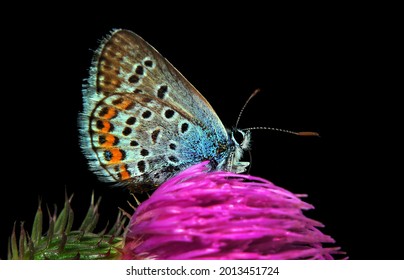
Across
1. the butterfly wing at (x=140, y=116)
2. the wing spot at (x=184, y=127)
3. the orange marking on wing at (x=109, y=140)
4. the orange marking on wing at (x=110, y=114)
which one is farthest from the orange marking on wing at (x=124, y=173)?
the wing spot at (x=184, y=127)

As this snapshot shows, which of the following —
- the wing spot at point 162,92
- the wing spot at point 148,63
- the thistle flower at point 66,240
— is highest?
the wing spot at point 148,63

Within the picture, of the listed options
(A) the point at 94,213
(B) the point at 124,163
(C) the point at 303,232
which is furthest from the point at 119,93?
(C) the point at 303,232

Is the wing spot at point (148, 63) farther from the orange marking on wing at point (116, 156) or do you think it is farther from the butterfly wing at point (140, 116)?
the orange marking on wing at point (116, 156)

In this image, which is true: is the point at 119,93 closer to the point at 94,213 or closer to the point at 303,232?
the point at 94,213

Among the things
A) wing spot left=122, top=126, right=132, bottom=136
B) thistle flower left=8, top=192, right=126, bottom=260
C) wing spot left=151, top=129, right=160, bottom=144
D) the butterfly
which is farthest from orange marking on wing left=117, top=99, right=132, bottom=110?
thistle flower left=8, top=192, right=126, bottom=260

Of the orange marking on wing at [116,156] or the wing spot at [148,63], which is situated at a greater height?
the wing spot at [148,63]

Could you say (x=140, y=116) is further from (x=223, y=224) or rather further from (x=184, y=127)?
(x=223, y=224)

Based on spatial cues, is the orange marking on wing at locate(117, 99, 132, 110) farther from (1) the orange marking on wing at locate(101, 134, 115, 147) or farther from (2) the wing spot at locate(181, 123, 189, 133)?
(2) the wing spot at locate(181, 123, 189, 133)
